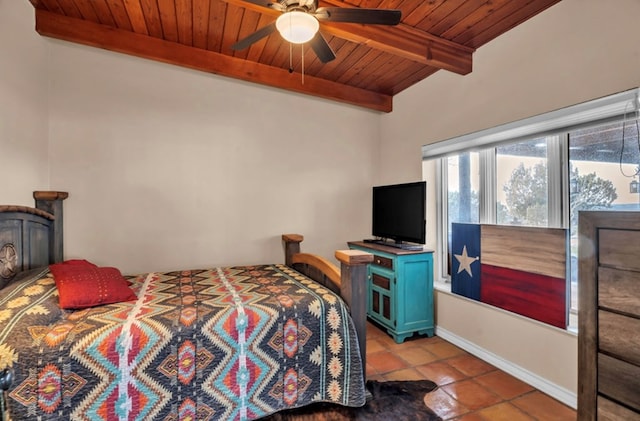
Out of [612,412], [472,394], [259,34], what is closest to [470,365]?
[472,394]

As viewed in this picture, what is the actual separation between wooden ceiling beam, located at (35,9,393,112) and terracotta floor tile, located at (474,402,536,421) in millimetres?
3037

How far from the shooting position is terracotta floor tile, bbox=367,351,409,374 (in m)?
2.36

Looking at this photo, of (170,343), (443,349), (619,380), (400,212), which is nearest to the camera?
(619,380)

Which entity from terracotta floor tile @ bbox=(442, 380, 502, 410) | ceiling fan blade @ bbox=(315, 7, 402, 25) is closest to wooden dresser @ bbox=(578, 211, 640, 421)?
terracotta floor tile @ bbox=(442, 380, 502, 410)

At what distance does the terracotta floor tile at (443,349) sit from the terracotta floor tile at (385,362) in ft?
1.23

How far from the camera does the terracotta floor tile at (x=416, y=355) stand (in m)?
2.47

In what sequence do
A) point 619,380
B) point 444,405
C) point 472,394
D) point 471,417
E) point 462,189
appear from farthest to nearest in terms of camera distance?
1. point 462,189
2. point 472,394
3. point 444,405
4. point 471,417
5. point 619,380

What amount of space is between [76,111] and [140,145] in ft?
1.78

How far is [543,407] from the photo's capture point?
190cm

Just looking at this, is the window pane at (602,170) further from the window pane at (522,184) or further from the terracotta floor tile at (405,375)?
the terracotta floor tile at (405,375)

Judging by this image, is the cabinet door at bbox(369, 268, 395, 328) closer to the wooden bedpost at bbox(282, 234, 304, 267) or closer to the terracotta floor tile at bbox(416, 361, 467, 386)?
the terracotta floor tile at bbox(416, 361, 467, 386)

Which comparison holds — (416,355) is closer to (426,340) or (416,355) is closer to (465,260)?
(426,340)

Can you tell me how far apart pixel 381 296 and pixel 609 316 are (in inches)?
76.4

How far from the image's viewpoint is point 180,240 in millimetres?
2861
